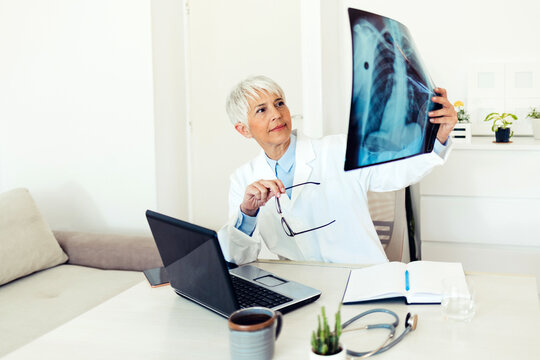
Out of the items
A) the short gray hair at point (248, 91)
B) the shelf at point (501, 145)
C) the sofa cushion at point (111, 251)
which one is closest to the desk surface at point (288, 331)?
the short gray hair at point (248, 91)

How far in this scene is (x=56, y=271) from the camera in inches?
103

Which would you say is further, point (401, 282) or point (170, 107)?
point (170, 107)

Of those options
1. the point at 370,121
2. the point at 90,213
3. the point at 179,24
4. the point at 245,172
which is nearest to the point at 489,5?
the point at 179,24

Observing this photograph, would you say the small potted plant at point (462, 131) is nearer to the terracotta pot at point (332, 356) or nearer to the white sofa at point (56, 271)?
the white sofa at point (56, 271)

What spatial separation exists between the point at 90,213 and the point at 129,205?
260mm

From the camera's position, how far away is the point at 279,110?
1966 millimetres

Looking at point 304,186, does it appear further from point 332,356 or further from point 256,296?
point 332,356

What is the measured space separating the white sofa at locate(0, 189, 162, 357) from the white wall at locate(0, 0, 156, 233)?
371mm

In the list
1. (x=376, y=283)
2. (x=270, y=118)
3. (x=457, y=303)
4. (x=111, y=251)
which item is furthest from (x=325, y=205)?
(x=111, y=251)

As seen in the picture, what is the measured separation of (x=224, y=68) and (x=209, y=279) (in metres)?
2.67

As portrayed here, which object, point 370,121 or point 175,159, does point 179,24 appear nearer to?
point 175,159

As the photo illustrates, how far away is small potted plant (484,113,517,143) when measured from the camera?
2.97 m

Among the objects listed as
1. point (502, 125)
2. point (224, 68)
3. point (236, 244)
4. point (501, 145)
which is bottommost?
point (236, 244)

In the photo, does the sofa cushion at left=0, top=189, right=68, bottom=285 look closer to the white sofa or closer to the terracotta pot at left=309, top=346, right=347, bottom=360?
the white sofa
